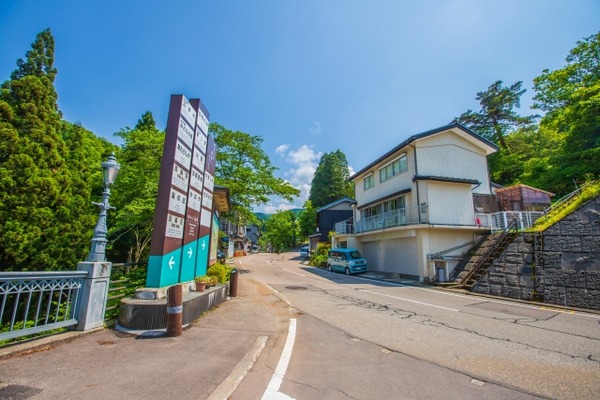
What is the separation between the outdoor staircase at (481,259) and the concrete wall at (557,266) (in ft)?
3.58

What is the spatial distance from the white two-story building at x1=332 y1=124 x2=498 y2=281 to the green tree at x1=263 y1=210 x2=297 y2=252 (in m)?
47.1

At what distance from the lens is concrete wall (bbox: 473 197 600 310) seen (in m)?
10.0

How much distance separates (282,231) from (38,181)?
61.4 m

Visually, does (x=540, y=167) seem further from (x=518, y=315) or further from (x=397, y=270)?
(x=518, y=315)

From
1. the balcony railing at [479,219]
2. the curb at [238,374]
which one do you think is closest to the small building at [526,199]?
the balcony railing at [479,219]

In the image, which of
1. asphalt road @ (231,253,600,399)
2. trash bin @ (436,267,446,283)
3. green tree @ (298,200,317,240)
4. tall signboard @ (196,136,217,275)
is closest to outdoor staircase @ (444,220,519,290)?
trash bin @ (436,267,446,283)

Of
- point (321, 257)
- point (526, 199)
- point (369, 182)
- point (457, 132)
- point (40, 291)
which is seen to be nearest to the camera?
point (40, 291)

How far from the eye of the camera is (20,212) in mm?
8898

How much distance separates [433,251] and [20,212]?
20163 millimetres

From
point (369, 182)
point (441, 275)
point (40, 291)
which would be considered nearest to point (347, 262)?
point (441, 275)

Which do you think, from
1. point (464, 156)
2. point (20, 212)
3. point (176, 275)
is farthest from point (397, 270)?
point (20, 212)

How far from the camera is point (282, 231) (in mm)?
69875

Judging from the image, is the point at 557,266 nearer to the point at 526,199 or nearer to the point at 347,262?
Result: the point at 526,199

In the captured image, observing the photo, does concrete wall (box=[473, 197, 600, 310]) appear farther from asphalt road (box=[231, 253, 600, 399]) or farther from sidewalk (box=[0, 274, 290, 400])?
sidewalk (box=[0, 274, 290, 400])
